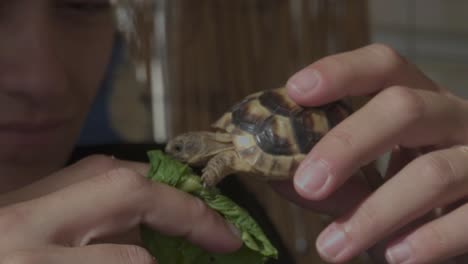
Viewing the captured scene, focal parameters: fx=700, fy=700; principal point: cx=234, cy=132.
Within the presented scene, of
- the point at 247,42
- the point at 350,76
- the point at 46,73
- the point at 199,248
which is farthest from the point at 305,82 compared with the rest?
the point at 247,42

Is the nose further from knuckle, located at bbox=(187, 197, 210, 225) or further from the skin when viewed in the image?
knuckle, located at bbox=(187, 197, 210, 225)

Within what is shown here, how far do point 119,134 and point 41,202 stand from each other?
1.16 meters

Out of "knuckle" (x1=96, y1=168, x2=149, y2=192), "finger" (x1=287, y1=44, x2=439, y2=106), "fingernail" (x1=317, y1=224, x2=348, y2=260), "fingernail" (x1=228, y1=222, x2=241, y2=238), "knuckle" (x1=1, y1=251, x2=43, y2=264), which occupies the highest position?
"finger" (x1=287, y1=44, x2=439, y2=106)

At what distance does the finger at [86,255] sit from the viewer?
0.44 meters

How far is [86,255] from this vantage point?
0.45 metres

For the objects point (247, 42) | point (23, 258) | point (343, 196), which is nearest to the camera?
point (23, 258)

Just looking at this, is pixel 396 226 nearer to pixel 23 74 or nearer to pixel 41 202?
pixel 41 202

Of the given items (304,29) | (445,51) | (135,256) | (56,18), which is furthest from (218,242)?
(445,51)

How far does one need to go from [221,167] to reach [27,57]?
253mm

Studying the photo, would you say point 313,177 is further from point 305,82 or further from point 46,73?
point 46,73

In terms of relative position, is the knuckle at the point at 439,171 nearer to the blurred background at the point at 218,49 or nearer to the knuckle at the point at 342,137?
the knuckle at the point at 342,137

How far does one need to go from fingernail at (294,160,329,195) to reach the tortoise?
27mm

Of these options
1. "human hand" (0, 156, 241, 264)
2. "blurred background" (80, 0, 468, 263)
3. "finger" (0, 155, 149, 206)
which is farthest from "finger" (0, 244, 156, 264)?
"blurred background" (80, 0, 468, 263)

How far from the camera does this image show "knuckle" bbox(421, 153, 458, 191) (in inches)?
22.5
